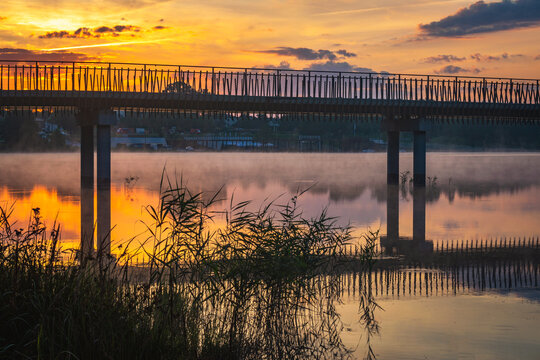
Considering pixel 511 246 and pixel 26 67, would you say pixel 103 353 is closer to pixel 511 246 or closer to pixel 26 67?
pixel 511 246

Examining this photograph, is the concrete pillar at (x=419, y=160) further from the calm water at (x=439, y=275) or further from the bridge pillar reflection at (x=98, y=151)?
the bridge pillar reflection at (x=98, y=151)

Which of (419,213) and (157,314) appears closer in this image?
(157,314)

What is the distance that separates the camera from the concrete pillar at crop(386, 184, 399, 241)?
85.1 ft

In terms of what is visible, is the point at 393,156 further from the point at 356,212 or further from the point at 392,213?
the point at 356,212

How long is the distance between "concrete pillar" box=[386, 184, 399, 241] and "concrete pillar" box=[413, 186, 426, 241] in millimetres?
771

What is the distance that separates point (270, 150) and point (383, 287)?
180288mm

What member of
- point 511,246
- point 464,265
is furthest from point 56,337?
point 511,246

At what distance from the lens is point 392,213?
33.8m

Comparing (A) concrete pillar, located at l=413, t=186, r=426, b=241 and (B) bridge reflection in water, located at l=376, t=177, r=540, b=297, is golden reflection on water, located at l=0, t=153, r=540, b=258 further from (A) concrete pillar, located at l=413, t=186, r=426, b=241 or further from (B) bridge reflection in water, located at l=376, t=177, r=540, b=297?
(B) bridge reflection in water, located at l=376, t=177, r=540, b=297

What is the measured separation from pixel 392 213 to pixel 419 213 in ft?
4.30

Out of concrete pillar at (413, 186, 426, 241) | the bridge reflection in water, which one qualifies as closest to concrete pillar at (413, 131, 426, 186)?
concrete pillar at (413, 186, 426, 241)

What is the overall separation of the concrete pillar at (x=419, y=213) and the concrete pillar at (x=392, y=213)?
0.77 meters

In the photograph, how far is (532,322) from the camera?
41.3 feet

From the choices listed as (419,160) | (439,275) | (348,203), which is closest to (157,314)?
(439,275)
